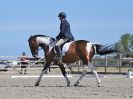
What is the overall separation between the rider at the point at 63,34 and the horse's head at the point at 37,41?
1.22 feet

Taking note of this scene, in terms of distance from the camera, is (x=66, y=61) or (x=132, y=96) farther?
(x=66, y=61)

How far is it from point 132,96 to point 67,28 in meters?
5.12

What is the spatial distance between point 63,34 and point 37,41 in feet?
3.66

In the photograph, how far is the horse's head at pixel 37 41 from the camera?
18.1m

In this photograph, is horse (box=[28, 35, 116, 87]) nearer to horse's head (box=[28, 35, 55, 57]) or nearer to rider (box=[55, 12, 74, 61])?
horse's head (box=[28, 35, 55, 57])

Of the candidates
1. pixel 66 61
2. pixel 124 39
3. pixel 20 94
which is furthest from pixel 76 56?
pixel 124 39

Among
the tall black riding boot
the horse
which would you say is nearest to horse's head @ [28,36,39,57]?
the horse

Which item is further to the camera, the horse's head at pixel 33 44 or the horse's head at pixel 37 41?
the horse's head at pixel 33 44

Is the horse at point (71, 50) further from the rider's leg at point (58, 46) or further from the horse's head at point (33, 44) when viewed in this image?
the rider's leg at point (58, 46)

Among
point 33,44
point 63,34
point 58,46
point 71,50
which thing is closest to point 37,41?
point 33,44

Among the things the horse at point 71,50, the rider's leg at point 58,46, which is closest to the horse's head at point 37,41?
the horse at point 71,50

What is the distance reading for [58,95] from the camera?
535 inches

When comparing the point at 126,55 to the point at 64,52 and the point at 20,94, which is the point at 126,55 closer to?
the point at 64,52

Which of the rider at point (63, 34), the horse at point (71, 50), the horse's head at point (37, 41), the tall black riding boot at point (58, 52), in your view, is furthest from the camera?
the horse's head at point (37, 41)
